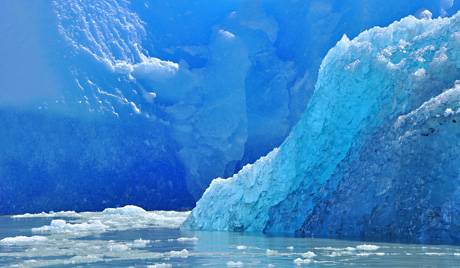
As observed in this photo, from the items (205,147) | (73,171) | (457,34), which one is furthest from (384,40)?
(73,171)

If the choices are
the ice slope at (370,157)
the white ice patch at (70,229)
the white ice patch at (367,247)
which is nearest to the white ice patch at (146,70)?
the white ice patch at (70,229)

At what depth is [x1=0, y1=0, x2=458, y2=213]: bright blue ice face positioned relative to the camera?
1825 inches

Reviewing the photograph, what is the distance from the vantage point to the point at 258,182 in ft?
75.5

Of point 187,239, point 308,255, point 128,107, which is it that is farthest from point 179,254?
point 128,107

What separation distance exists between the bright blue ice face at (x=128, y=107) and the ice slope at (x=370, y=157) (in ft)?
71.1

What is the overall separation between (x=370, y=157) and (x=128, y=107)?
96.4ft

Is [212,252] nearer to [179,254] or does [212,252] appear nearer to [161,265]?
[179,254]

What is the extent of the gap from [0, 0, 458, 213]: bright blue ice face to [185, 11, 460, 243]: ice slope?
71.1 ft

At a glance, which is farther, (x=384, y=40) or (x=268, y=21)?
(x=268, y=21)

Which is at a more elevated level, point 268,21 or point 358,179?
point 268,21

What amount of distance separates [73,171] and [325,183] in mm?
28008

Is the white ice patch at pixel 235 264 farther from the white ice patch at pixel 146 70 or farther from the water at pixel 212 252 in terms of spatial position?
the white ice patch at pixel 146 70

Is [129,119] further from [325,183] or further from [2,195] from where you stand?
[325,183]

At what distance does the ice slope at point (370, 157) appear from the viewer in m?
18.0
